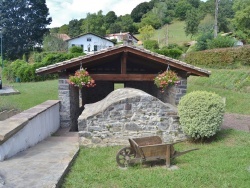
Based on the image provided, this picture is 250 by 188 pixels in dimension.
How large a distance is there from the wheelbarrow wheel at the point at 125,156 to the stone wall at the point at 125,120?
1505mm

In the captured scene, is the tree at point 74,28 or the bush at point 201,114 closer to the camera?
the bush at point 201,114

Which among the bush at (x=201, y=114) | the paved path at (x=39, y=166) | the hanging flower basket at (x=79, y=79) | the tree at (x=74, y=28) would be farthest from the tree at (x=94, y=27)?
the paved path at (x=39, y=166)

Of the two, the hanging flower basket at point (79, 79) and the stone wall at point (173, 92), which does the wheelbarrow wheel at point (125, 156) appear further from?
the stone wall at point (173, 92)

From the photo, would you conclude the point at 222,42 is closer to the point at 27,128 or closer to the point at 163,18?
the point at 27,128

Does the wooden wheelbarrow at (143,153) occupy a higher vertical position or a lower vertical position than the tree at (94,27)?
lower

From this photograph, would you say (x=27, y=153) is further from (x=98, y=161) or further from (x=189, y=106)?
(x=189, y=106)

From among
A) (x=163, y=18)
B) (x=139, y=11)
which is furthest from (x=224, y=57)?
(x=139, y=11)

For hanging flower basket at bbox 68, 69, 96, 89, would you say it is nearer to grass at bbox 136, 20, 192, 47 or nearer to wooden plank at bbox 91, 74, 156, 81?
wooden plank at bbox 91, 74, 156, 81

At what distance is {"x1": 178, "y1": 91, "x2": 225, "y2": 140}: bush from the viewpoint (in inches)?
299

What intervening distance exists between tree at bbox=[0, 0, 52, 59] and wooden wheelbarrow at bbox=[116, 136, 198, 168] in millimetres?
46825

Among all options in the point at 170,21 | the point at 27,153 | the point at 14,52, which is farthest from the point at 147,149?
the point at 170,21

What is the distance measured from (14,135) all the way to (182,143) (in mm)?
4518


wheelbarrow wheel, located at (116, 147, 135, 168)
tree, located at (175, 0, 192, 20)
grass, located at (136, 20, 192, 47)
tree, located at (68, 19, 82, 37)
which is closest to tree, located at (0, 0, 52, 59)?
tree, located at (68, 19, 82, 37)

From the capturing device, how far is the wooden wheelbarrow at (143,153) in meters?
6.02
